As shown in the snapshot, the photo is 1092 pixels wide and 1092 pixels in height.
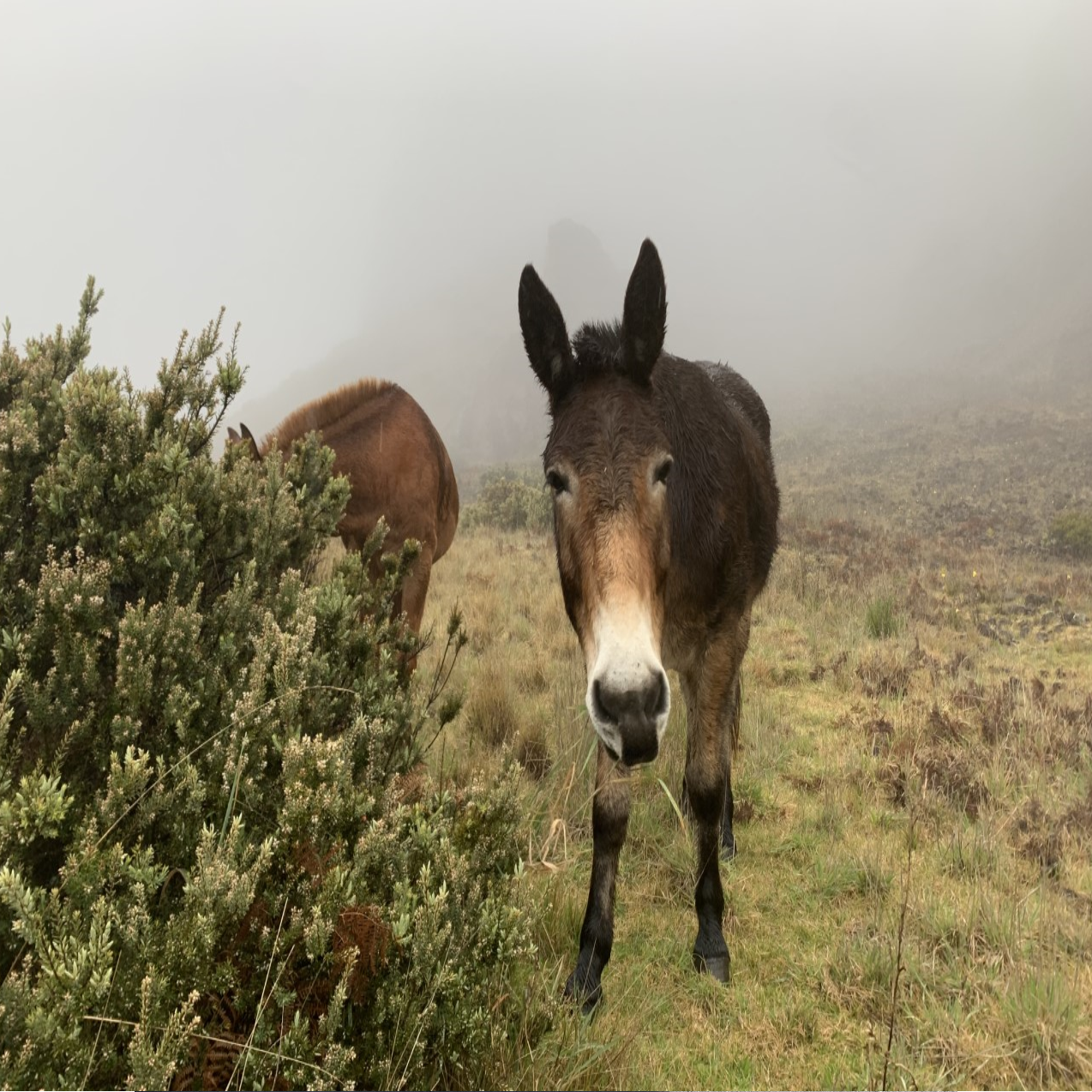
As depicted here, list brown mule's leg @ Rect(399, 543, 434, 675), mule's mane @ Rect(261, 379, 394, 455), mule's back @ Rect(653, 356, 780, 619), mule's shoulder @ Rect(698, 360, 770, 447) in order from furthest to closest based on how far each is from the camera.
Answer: mule's mane @ Rect(261, 379, 394, 455), brown mule's leg @ Rect(399, 543, 434, 675), mule's shoulder @ Rect(698, 360, 770, 447), mule's back @ Rect(653, 356, 780, 619)

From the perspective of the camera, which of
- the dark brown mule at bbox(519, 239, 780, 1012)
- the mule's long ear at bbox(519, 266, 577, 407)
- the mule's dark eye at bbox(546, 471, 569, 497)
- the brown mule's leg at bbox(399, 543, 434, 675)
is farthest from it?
the brown mule's leg at bbox(399, 543, 434, 675)

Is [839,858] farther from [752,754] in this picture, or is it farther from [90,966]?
[90,966]

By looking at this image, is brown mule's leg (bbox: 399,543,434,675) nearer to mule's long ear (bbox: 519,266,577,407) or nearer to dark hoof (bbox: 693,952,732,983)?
mule's long ear (bbox: 519,266,577,407)

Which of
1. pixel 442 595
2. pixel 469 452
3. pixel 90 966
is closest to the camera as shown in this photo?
pixel 90 966

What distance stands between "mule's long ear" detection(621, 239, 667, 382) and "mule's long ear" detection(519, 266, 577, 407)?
26 cm

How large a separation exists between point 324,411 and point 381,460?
79 centimetres

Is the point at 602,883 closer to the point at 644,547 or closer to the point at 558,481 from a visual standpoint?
the point at 644,547

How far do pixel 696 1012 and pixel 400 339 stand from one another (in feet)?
423

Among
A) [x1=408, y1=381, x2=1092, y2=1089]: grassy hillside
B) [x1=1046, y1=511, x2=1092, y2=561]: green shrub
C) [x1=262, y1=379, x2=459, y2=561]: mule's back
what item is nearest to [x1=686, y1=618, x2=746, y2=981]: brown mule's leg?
[x1=408, y1=381, x2=1092, y2=1089]: grassy hillside

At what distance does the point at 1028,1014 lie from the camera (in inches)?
84.4

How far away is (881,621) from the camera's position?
7762 mm

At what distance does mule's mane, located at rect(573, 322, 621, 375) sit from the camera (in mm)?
2553

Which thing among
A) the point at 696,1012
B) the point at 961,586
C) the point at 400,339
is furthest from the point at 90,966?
the point at 400,339

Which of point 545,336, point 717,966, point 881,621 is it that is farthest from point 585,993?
point 881,621
